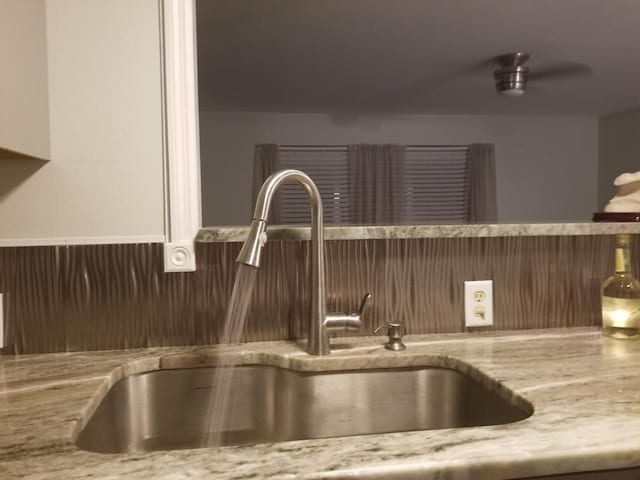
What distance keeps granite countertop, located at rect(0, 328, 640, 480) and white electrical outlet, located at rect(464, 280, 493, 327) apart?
103 mm

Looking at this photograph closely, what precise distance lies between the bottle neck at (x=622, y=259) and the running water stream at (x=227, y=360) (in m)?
0.77

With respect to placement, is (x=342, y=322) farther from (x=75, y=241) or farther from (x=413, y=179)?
(x=413, y=179)

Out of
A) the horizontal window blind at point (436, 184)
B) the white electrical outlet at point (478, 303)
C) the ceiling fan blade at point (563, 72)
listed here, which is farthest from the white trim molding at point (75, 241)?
the horizontal window blind at point (436, 184)

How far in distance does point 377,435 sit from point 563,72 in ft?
9.59

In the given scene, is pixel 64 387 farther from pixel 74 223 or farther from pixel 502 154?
pixel 502 154

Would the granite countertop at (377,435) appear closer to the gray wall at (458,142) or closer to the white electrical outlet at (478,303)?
the white electrical outlet at (478,303)

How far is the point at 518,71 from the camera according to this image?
9.12ft

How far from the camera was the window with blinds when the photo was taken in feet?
13.4

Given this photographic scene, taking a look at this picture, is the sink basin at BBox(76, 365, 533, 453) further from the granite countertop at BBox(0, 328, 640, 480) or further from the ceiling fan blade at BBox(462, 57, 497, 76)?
the ceiling fan blade at BBox(462, 57, 497, 76)

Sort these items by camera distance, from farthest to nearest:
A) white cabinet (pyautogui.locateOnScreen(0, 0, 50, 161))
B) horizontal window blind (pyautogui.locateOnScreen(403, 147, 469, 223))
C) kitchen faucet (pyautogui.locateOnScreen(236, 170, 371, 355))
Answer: horizontal window blind (pyautogui.locateOnScreen(403, 147, 469, 223))
kitchen faucet (pyautogui.locateOnScreen(236, 170, 371, 355))
white cabinet (pyautogui.locateOnScreen(0, 0, 50, 161))

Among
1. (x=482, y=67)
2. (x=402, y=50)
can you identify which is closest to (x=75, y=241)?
(x=402, y=50)

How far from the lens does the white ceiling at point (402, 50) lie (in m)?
2.05

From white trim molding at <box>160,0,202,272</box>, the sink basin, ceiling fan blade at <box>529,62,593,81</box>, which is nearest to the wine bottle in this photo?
the sink basin

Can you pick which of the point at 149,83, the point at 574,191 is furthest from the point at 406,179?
the point at 149,83
